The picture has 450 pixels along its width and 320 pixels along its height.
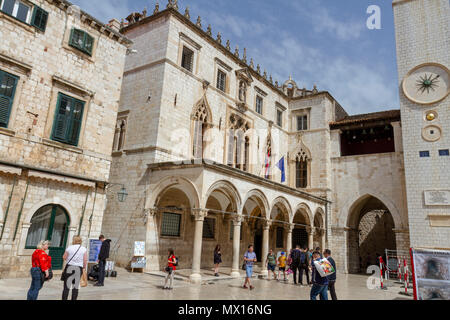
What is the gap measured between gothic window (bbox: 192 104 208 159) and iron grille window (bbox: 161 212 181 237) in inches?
141

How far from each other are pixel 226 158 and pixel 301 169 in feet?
28.3

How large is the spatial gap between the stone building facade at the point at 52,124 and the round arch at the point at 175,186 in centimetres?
290

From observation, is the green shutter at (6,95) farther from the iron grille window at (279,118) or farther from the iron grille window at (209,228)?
the iron grille window at (279,118)

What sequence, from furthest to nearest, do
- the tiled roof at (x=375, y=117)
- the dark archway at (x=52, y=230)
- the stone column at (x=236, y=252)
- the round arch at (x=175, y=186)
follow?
the tiled roof at (x=375, y=117), the stone column at (x=236, y=252), the round arch at (x=175, y=186), the dark archway at (x=52, y=230)

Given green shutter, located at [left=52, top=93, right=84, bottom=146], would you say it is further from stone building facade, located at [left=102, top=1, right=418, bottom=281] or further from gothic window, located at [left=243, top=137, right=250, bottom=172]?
gothic window, located at [left=243, top=137, right=250, bottom=172]

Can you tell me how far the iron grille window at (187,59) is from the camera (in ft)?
63.6

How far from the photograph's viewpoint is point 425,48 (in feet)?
70.7

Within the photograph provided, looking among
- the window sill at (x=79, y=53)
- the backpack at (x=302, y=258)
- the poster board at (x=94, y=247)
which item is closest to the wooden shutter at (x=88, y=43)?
the window sill at (x=79, y=53)

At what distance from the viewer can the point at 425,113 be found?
21.0 meters

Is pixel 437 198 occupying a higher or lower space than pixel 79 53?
lower

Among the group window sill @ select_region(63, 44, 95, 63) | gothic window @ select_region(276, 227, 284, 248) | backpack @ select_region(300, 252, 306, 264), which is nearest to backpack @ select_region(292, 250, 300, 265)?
backpack @ select_region(300, 252, 306, 264)

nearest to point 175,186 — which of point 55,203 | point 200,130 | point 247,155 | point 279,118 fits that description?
point 200,130

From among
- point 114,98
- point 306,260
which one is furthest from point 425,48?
point 114,98

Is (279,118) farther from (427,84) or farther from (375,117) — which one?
(427,84)
